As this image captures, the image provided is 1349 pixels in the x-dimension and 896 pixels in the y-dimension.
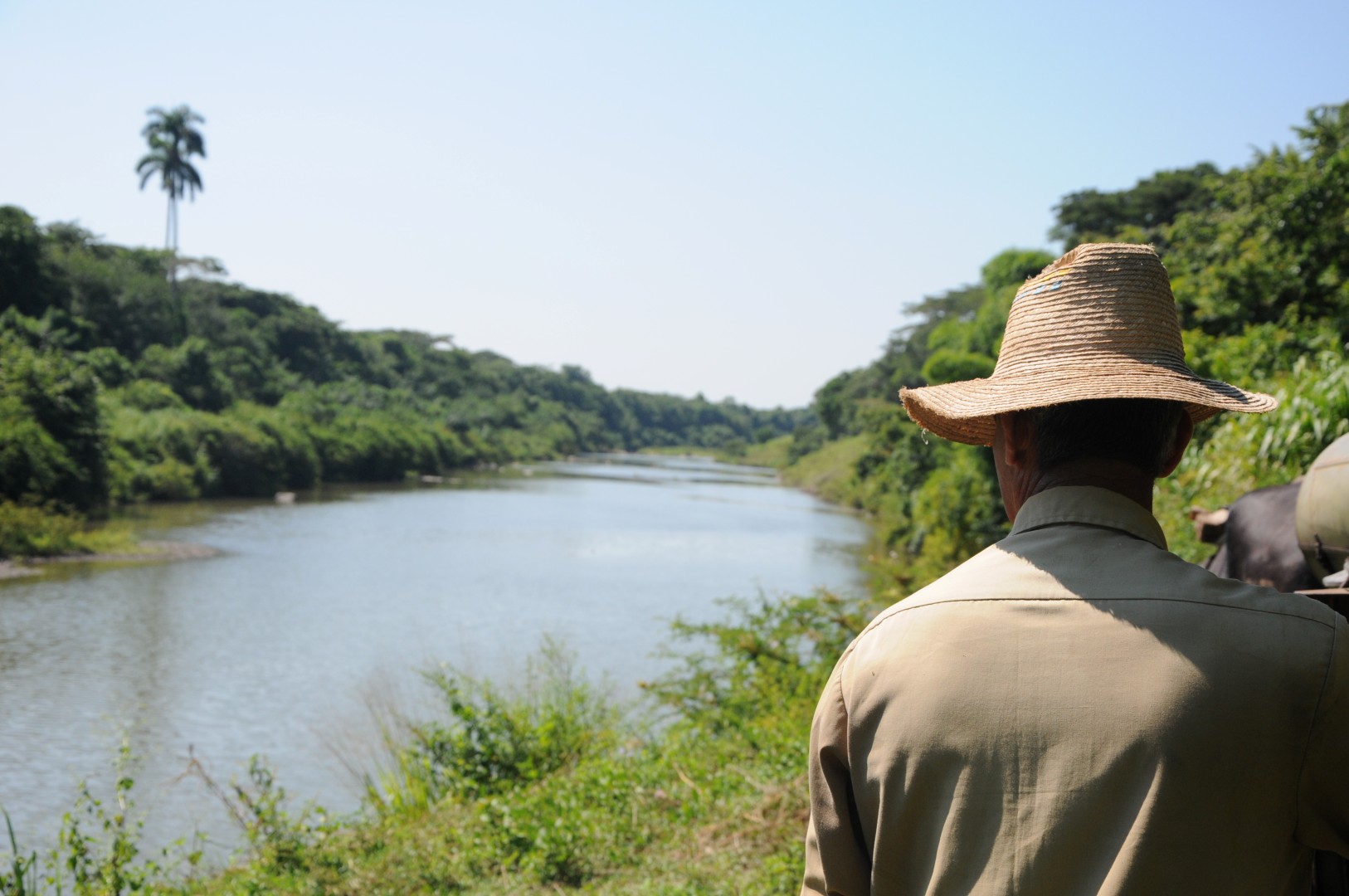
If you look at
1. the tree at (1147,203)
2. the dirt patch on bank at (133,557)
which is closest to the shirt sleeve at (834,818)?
the dirt patch on bank at (133,557)

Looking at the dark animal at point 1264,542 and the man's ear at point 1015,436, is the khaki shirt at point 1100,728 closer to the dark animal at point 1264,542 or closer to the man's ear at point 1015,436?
the man's ear at point 1015,436

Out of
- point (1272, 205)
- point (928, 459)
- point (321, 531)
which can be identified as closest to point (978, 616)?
point (1272, 205)

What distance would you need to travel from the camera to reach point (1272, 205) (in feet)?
34.9

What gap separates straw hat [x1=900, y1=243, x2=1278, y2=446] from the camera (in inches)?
52.1

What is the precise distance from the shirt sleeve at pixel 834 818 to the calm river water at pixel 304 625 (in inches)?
218

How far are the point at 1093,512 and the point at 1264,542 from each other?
2680 mm

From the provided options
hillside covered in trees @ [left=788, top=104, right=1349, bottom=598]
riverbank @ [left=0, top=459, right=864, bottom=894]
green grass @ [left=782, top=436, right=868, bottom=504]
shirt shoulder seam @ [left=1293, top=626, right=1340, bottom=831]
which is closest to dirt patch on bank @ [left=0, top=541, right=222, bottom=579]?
riverbank @ [left=0, top=459, right=864, bottom=894]

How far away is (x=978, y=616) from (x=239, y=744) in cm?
962

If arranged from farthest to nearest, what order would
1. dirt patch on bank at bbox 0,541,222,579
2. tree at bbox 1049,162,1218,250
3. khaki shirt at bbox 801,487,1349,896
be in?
tree at bbox 1049,162,1218,250
dirt patch on bank at bbox 0,541,222,579
khaki shirt at bbox 801,487,1349,896

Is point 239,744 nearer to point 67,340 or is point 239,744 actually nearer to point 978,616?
point 978,616

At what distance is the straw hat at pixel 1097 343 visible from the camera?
1322 millimetres

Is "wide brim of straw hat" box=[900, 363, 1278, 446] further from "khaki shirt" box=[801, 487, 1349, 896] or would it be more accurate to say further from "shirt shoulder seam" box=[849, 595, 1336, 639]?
"shirt shoulder seam" box=[849, 595, 1336, 639]

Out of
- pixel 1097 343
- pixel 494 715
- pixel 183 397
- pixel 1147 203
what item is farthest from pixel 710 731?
pixel 183 397

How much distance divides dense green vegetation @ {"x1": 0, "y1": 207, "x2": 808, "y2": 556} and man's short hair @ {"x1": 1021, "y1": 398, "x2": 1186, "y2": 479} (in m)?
20.7
